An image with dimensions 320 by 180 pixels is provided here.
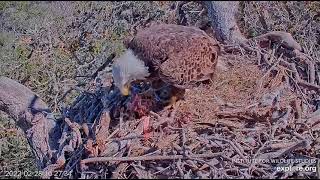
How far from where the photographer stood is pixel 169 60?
3457mm

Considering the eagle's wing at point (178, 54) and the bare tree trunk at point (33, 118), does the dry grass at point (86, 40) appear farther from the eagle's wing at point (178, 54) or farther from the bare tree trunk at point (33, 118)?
the bare tree trunk at point (33, 118)

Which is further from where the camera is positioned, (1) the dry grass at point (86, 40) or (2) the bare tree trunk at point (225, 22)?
(2) the bare tree trunk at point (225, 22)

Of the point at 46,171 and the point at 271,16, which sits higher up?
the point at 271,16

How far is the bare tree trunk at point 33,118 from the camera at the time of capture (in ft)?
11.2

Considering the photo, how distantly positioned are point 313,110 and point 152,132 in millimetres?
1295

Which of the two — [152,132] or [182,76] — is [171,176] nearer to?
[152,132]

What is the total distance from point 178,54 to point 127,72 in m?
0.42

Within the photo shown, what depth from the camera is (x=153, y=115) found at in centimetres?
347

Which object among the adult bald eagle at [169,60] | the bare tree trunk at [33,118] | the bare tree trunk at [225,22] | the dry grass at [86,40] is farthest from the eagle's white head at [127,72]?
the bare tree trunk at [225,22]

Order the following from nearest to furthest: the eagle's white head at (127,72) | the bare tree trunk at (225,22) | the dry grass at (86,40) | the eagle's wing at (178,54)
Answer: the eagle's white head at (127,72) < the eagle's wing at (178,54) < the dry grass at (86,40) < the bare tree trunk at (225,22)

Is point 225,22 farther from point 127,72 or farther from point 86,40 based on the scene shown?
point 86,40

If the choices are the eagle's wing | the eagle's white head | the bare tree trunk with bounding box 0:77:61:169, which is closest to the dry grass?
the eagle's wing

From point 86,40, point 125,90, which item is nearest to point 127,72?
point 125,90

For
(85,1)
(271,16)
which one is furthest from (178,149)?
(85,1)
